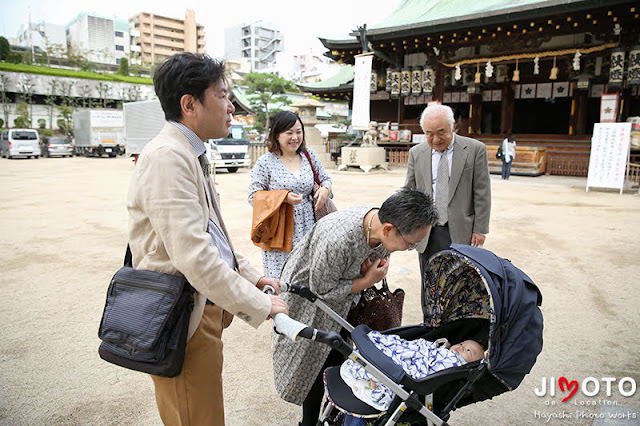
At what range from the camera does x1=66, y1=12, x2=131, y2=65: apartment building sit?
64312 mm

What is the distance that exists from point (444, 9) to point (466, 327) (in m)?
16.1

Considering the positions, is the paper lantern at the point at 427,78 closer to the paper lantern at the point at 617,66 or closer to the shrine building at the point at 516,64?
the shrine building at the point at 516,64

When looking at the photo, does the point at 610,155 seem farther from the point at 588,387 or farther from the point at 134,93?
the point at 134,93

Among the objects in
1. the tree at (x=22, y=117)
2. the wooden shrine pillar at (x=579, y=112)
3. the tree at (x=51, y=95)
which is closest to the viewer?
the wooden shrine pillar at (x=579, y=112)

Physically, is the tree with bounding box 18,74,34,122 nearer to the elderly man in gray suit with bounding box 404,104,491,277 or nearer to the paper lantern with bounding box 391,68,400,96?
the paper lantern with bounding box 391,68,400,96

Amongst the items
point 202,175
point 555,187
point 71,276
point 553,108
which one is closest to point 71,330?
point 71,276

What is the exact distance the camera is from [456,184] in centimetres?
312

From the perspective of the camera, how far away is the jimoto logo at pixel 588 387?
8.57 feet

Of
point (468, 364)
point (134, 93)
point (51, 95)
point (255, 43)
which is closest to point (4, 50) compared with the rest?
point (51, 95)

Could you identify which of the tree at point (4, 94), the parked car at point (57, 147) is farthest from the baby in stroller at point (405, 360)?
the tree at point (4, 94)

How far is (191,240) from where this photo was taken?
1.29 meters

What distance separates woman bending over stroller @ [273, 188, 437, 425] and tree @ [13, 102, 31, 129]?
41.5 m

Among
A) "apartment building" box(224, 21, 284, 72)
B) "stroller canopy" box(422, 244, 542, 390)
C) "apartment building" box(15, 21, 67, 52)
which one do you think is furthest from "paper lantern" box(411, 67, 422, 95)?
"apartment building" box(224, 21, 284, 72)

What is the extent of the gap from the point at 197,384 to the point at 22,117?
1687 inches
